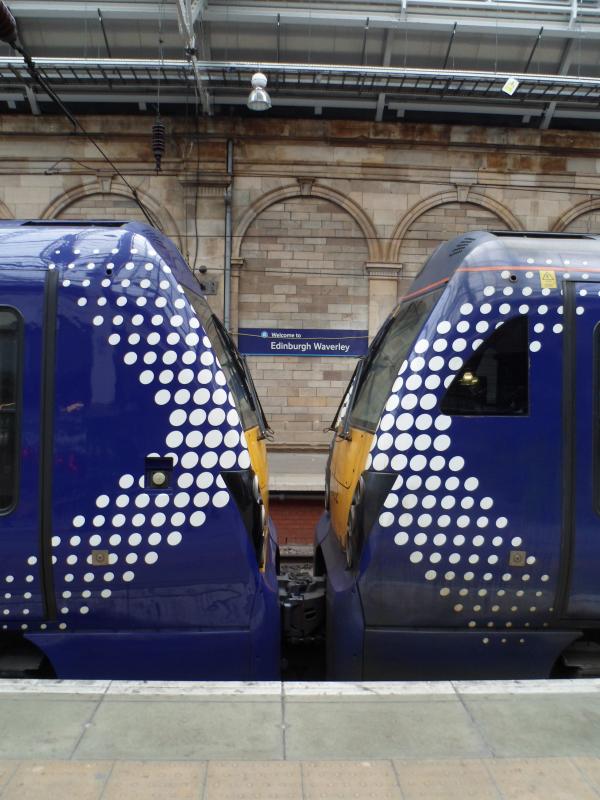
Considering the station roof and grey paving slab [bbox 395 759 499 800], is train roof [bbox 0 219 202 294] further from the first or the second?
the station roof

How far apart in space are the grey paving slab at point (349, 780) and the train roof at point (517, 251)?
252cm

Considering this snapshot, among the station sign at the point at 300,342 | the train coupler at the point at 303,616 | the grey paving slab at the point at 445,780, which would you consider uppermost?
the station sign at the point at 300,342

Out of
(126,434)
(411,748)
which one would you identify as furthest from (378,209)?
(411,748)

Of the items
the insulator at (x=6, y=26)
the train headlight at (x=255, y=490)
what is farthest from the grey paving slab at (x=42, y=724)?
the insulator at (x=6, y=26)

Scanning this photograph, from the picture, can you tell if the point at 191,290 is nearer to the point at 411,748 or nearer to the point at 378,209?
the point at 411,748

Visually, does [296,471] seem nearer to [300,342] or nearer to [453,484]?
[300,342]

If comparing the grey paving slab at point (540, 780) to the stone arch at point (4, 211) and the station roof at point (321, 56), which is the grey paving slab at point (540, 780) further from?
the stone arch at point (4, 211)

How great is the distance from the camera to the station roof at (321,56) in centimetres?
1143

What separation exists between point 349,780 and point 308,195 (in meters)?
12.2

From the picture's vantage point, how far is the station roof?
37.5ft

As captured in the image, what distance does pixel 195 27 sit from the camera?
11492mm

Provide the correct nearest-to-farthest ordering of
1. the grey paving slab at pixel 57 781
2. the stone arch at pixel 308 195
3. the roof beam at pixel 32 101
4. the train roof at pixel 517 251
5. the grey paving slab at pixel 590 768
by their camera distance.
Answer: the grey paving slab at pixel 57 781, the grey paving slab at pixel 590 768, the train roof at pixel 517 251, the roof beam at pixel 32 101, the stone arch at pixel 308 195

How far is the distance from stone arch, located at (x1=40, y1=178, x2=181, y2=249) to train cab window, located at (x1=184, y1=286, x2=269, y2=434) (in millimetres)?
9118

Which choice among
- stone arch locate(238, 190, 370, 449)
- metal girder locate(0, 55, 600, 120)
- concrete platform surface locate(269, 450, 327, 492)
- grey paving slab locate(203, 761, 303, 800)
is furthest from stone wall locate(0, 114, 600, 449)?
grey paving slab locate(203, 761, 303, 800)
